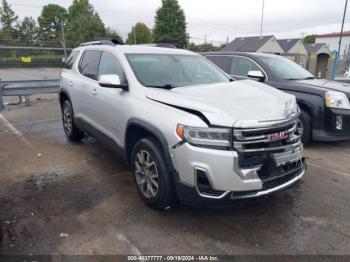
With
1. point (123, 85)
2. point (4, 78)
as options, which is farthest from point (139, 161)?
point (4, 78)

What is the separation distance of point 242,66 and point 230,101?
3.85 meters

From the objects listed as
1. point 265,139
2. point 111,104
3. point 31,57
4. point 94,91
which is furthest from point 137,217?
point 31,57

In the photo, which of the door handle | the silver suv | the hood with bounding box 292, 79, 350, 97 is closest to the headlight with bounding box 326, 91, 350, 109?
the hood with bounding box 292, 79, 350, 97

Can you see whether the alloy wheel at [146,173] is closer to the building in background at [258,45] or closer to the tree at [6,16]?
the building in background at [258,45]

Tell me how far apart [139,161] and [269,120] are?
1.50 metres

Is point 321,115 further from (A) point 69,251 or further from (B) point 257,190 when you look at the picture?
(A) point 69,251

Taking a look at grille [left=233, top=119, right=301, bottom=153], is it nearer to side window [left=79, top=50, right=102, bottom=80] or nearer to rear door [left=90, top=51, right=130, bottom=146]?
rear door [left=90, top=51, right=130, bottom=146]

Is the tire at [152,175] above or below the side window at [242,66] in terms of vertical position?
below

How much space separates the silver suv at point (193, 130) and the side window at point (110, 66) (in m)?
0.02

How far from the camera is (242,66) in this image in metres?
6.41

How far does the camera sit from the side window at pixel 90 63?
14.6 ft

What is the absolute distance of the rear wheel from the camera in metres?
5.40

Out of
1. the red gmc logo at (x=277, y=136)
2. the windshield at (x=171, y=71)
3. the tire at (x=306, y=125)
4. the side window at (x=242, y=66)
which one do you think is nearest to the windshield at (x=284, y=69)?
the side window at (x=242, y=66)

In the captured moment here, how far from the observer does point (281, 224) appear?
301 cm
